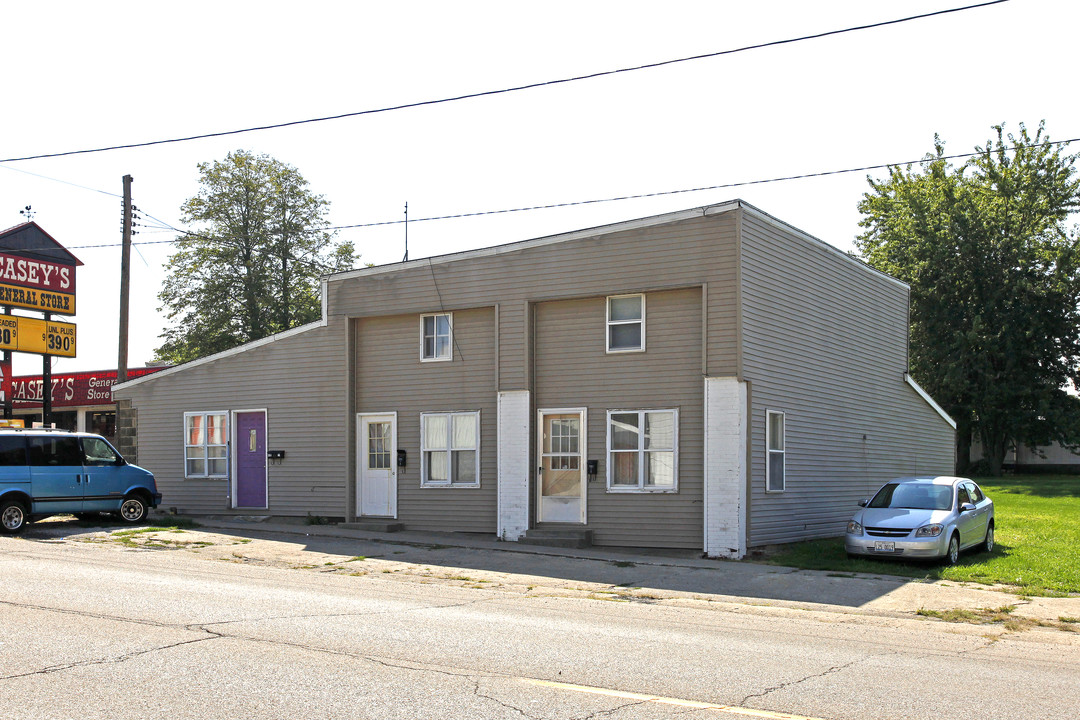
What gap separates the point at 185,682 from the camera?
725 centimetres

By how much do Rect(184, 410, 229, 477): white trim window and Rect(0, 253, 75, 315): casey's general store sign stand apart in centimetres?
651

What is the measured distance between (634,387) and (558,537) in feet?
10.1

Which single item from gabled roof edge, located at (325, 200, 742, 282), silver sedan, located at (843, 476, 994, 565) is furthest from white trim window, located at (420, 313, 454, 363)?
silver sedan, located at (843, 476, 994, 565)

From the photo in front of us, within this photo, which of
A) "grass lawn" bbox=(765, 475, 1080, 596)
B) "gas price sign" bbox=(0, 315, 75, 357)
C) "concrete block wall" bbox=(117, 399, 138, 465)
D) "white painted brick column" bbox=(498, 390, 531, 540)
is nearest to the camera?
"grass lawn" bbox=(765, 475, 1080, 596)

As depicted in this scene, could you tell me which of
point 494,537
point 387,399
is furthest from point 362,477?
point 494,537

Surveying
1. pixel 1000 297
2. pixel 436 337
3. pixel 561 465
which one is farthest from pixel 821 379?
pixel 1000 297

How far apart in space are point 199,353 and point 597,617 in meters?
40.2

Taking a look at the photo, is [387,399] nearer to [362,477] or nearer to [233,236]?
[362,477]

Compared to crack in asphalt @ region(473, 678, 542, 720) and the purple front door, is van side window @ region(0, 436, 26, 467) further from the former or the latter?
crack in asphalt @ region(473, 678, 542, 720)

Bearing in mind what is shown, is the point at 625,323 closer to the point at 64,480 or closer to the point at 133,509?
the point at 133,509

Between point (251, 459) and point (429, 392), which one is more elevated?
point (429, 392)

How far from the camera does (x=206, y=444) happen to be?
2361 centimetres

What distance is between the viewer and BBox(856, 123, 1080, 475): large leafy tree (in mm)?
43594

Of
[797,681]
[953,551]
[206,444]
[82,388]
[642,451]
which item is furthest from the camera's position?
[82,388]
